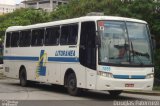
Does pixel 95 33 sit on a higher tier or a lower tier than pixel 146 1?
lower

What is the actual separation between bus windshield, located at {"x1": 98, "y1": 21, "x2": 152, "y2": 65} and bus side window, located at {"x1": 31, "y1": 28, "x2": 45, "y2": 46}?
5.76 meters

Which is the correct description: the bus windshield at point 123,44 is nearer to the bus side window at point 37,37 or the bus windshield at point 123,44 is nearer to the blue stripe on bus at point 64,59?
the blue stripe on bus at point 64,59

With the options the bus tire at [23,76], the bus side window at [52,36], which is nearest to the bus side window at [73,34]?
the bus side window at [52,36]

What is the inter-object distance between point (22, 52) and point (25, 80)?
155 centimetres

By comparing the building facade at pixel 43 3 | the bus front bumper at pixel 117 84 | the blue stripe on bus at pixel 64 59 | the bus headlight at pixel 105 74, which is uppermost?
the building facade at pixel 43 3

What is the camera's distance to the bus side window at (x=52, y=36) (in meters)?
21.3

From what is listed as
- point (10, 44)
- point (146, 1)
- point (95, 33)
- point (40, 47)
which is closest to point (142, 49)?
point (95, 33)

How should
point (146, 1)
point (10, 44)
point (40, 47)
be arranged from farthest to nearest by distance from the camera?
point (146, 1) < point (10, 44) < point (40, 47)

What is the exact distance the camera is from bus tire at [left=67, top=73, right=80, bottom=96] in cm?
1928

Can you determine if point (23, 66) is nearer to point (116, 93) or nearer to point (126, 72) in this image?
point (116, 93)

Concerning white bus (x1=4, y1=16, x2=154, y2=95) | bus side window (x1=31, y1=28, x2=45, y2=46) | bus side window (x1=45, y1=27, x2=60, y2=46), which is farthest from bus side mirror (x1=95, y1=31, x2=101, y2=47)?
bus side window (x1=31, y1=28, x2=45, y2=46)

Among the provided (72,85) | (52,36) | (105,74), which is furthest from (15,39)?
(105,74)

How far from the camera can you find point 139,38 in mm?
18281

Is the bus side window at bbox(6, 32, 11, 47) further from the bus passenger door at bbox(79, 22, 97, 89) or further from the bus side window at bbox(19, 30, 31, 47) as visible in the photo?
the bus passenger door at bbox(79, 22, 97, 89)
